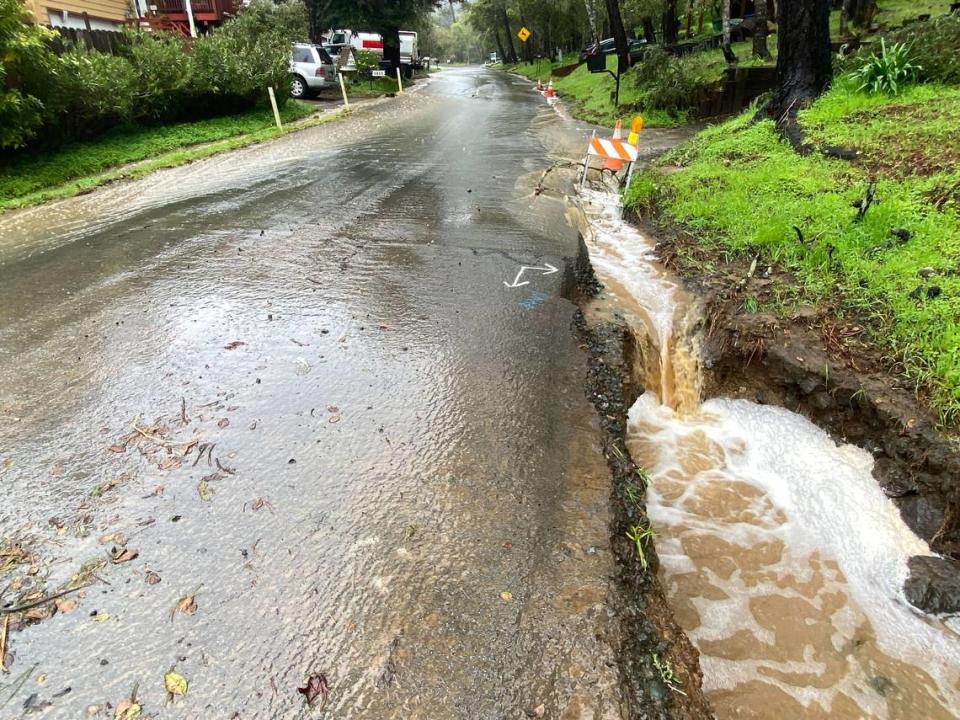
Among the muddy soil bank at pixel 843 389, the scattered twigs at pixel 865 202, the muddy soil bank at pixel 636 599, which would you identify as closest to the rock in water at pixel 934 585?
the muddy soil bank at pixel 843 389

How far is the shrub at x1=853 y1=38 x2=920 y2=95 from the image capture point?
29.3 ft

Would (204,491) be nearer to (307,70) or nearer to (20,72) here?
(20,72)

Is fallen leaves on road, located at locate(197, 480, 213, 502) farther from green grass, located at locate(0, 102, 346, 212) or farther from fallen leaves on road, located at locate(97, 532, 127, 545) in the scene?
green grass, located at locate(0, 102, 346, 212)

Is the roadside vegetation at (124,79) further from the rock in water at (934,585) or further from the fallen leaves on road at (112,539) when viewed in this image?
the rock in water at (934,585)

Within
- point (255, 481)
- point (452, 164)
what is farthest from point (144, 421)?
point (452, 164)

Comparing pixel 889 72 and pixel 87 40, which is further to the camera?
pixel 87 40

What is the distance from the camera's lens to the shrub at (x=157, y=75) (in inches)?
578

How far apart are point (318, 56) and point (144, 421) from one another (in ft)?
81.0

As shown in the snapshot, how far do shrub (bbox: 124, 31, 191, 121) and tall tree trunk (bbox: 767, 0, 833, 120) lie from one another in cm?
1459

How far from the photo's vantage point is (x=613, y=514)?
10.9 feet

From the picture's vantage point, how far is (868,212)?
5.79m

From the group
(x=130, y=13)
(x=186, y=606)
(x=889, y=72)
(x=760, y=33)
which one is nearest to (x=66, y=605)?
(x=186, y=606)

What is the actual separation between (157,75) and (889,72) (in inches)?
646

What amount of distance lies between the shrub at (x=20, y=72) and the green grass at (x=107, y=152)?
593 mm
